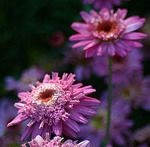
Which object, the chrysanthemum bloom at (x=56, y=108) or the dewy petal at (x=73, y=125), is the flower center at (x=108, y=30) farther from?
the dewy petal at (x=73, y=125)

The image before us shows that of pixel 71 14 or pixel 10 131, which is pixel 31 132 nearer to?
pixel 10 131

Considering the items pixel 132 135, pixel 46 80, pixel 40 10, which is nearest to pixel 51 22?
pixel 40 10

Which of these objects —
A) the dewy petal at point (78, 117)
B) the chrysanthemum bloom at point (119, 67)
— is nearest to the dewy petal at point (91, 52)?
the dewy petal at point (78, 117)

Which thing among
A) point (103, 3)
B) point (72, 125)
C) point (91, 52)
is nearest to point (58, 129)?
point (72, 125)

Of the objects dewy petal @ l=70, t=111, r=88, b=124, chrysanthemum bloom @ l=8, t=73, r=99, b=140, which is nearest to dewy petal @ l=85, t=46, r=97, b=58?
chrysanthemum bloom @ l=8, t=73, r=99, b=140

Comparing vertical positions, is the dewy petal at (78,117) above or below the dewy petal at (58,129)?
above

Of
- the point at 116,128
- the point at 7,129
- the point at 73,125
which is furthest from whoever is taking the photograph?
the point at 116,128

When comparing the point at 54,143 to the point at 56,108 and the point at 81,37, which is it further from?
the point at 81,37
